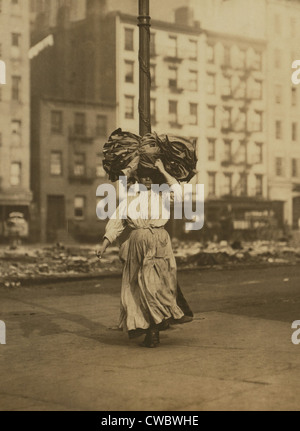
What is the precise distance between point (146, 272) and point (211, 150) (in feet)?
35.2

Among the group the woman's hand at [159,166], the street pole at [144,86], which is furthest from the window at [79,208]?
the woman's hand at [159,166]

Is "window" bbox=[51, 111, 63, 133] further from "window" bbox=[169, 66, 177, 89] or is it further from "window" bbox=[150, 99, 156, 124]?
"window" bbox=[169, 66, 177, 89]

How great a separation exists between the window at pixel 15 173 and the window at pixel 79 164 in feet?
4.41

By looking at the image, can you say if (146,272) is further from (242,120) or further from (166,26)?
(242,120)

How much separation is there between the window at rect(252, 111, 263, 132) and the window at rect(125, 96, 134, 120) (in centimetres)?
283

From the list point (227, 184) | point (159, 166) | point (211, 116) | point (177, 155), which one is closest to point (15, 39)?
point (211, 116)

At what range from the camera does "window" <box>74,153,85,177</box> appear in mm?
19297

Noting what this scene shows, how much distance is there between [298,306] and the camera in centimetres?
1046

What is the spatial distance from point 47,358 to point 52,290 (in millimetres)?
6669

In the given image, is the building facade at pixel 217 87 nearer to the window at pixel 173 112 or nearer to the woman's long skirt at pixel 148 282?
the window at pixel 173 112

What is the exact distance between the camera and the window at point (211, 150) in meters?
17.3

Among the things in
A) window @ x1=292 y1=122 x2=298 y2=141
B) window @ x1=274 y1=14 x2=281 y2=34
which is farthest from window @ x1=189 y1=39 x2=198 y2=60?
window @ x1=292 y1=122 x2=298 y2=141

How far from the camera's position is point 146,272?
22.4ft
